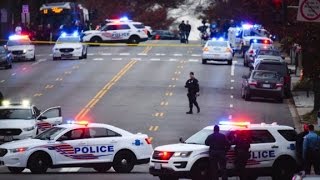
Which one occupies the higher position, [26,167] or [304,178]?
[304,178]

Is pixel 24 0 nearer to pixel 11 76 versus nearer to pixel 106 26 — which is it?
pixel 106 26

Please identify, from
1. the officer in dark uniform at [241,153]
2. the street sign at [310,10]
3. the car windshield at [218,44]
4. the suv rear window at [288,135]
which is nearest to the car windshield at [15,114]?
the suv rear window at [288,135]

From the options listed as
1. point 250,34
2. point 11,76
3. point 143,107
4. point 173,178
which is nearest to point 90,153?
point 173,178

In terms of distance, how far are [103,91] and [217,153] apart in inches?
1026

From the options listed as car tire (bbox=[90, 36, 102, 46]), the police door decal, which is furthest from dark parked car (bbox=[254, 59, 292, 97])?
car tire (bbox=[90, 36, 102, 46])

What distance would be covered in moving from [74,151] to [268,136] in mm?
5624

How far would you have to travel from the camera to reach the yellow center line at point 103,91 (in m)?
41.5

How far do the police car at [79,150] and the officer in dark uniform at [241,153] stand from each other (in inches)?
170

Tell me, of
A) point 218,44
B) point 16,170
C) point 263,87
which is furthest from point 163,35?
point 16,170

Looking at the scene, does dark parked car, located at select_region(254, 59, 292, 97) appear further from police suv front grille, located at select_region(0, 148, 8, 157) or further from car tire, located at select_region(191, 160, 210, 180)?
car tire, located at select_region(191, 160, 210, 180)

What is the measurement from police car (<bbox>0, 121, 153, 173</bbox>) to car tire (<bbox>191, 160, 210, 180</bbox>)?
13.1 feet

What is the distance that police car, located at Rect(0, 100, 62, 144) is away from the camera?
106 feet

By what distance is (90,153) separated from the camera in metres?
27.0

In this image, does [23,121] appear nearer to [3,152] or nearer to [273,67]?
[3,152]
